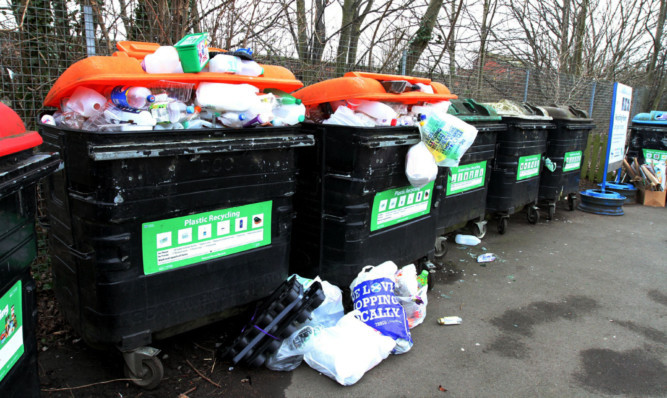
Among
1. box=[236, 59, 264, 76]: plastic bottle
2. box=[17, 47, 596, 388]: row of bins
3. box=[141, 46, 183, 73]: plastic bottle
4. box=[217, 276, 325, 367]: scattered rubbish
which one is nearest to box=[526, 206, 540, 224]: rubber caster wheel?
box=[17, 47, 596, 388]: row of bins

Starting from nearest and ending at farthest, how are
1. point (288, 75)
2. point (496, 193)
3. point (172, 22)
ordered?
point (288, 75)
point (172, 22)
point (496, 193)

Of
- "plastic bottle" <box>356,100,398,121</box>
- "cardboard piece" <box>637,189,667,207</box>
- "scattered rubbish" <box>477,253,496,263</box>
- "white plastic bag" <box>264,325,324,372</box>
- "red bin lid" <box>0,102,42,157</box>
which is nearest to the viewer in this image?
"red bin lid" <box>0,102,42,157</box>

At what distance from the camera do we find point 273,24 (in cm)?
480

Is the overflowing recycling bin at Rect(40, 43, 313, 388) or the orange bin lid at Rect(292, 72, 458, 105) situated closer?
the overflowing recycling bin at Rect(40, 43, 313, 388)

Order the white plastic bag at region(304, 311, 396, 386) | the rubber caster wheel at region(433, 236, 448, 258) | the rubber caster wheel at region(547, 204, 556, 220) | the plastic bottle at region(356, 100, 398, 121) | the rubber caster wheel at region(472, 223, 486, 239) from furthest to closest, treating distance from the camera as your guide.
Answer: the rubber caster wheel at region(547, 204, 556, 220)
the rubber caster wheel at region(472, 223, 486, 239)
the rubber caster wheel at region(433, 236, 448, 258)
the plastic bottle at region(356, 100, 398, 121)
the white plastic bag at region(304, 311, 396, 386)

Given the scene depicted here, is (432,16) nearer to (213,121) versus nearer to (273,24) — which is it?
(273,24)

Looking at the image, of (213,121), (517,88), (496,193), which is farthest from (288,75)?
(517,88)

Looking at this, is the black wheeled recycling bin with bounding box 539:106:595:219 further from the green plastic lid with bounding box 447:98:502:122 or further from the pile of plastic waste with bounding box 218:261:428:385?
the pile of plastic waste with bounding box 218:261:428:385

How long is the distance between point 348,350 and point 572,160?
16.2ft

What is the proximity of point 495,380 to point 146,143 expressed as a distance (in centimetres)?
217

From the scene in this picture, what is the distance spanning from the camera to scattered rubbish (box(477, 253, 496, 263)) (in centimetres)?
436

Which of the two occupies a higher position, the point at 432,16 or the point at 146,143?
the point at 432,16

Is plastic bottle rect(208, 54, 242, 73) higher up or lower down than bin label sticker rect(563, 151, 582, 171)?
higher up

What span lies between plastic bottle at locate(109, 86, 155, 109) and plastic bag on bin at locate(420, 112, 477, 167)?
173 centimetres
